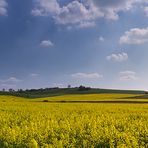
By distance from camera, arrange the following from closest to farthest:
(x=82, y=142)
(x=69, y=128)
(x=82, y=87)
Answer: (x=82, y=142) → (x=69, y=128) → (x=82, y=87)

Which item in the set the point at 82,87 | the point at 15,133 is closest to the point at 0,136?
the point at 15,133

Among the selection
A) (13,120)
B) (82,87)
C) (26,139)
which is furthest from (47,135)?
(82,87)

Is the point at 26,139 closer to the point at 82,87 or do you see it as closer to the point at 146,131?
the point at 146,131

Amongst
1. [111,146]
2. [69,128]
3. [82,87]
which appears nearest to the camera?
[111,146]

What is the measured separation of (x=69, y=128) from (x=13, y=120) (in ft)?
28.0

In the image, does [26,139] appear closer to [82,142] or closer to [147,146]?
[82,142]

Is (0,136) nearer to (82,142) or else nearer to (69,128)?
(69,128)

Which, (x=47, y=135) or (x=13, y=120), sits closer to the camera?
(x=47, y=135)

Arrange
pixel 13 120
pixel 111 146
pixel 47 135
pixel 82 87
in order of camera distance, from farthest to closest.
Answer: pixel 82 87 → pixel 13 120 → pixel 47 135 → pixel 111 146

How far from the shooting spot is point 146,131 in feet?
54.2

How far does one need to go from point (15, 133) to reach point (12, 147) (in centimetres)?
202

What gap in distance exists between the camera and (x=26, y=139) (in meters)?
15.5

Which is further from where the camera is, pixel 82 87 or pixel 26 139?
pixel 82 87

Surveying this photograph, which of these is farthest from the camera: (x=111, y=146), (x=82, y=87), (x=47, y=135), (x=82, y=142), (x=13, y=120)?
(x=82, y=87)
